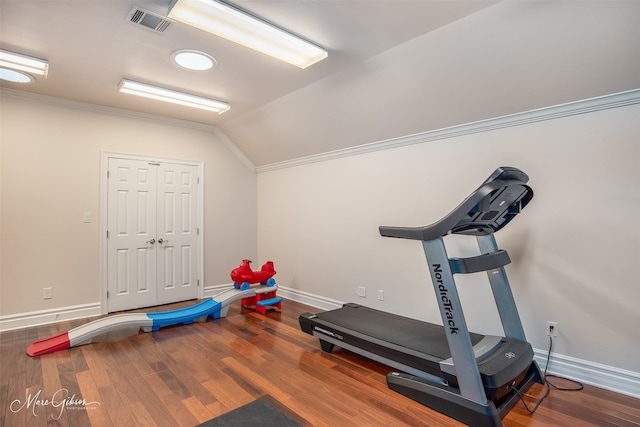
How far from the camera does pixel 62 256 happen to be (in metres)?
4.04

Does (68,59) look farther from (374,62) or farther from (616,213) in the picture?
(616,213)

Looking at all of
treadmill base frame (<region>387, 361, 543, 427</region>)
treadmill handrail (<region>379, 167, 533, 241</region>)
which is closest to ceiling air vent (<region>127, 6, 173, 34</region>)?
treadmill handrail (<region>379, 167, 533, 241</region>)

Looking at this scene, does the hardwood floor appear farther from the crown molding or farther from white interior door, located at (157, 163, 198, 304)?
the crown molding

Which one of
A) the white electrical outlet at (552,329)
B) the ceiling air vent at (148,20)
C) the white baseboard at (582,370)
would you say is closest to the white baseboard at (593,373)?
the white baseboard at (582,370)

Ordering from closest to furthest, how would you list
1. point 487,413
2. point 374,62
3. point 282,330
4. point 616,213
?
point 487,413, point 616,213, point 374,62, point 282,330

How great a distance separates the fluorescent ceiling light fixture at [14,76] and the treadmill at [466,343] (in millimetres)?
3872

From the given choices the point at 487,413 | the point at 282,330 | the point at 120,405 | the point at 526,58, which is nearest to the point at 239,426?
the point at 120,405

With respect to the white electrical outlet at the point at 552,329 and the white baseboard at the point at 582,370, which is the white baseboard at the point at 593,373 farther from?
the white electrical outlet at the point at 552,329

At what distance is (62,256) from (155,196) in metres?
1.31

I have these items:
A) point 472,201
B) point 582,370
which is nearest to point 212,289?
point 472,201

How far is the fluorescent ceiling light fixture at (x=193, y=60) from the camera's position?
9.47 feet

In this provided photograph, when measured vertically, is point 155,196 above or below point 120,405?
above

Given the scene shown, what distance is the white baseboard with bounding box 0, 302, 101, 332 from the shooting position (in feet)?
12.2

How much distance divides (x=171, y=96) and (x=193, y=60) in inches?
39.3
